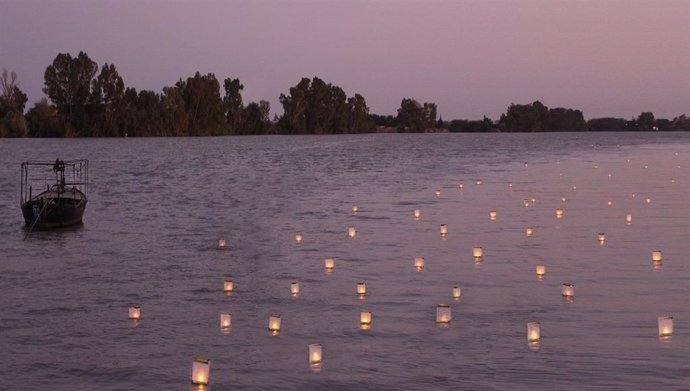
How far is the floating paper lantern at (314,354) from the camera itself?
457 inches

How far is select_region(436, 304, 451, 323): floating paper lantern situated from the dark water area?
0.46ft

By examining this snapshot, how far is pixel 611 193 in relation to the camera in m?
35.4

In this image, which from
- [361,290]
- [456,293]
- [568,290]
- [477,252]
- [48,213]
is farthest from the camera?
[48,213]

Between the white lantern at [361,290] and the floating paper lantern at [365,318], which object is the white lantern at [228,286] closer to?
the white lantern at [361,290]

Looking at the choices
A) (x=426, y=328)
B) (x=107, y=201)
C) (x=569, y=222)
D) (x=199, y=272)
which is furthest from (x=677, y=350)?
(x=107, y=201)

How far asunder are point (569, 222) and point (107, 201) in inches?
782

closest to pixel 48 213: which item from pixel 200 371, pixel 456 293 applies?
pixel 456 293

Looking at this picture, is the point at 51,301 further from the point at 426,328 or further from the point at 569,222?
the point at 569,222

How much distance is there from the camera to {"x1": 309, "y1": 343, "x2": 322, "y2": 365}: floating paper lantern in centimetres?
1161

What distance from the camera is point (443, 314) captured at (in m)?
13.6

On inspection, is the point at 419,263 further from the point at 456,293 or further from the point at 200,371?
the point at 200,371

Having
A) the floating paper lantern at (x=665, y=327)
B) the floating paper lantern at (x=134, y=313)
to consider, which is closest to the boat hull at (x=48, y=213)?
the floating paper lantern at (x=134, y=313)

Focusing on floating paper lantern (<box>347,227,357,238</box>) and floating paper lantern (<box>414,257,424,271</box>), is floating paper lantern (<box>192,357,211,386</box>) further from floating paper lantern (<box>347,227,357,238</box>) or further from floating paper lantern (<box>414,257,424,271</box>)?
floating paper lantern (<box>347,227,357,238</box>)

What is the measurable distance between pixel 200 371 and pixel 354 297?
17.4ft
